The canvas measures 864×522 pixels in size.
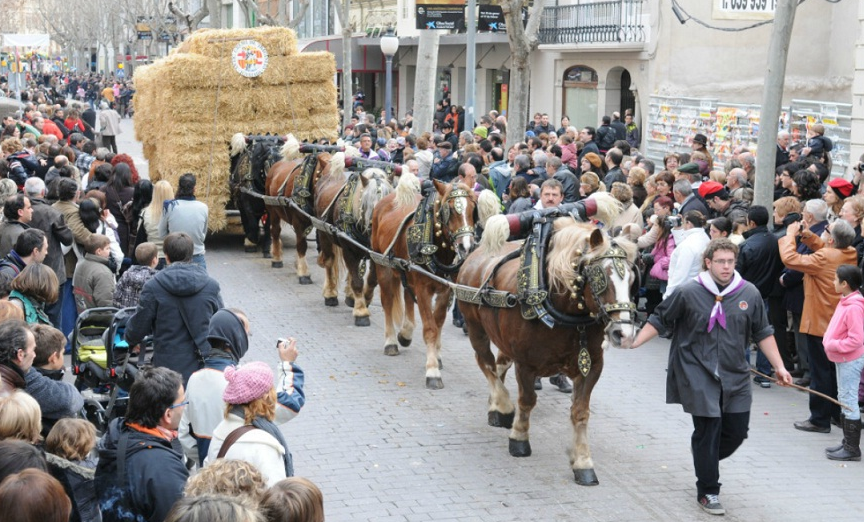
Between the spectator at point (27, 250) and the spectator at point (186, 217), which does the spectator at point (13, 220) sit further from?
the spectator at point (186, 217)

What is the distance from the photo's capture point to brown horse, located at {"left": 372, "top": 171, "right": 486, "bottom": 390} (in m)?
9.77

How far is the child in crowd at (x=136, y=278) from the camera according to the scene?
8539 millimetres

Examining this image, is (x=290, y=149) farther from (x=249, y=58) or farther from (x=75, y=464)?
(x=75, y=464)

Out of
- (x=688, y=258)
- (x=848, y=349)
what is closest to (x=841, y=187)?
(x=688, y=258)

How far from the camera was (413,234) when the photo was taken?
33.5ft

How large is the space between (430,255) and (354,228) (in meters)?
2.64

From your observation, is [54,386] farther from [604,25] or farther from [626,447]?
[604,25]

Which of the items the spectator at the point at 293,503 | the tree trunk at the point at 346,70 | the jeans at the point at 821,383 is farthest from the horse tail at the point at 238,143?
the spectator at the point at 293,503

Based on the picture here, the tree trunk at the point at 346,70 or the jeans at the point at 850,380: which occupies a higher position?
the tree trunk at the point at 346,70

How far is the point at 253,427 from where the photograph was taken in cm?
526

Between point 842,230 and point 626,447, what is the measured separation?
8.51 ft

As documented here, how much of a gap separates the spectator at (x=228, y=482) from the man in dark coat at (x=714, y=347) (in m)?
3.34

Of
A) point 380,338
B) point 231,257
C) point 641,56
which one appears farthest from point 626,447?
point 641,56

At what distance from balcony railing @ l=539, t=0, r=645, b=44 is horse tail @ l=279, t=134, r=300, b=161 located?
13.0m
